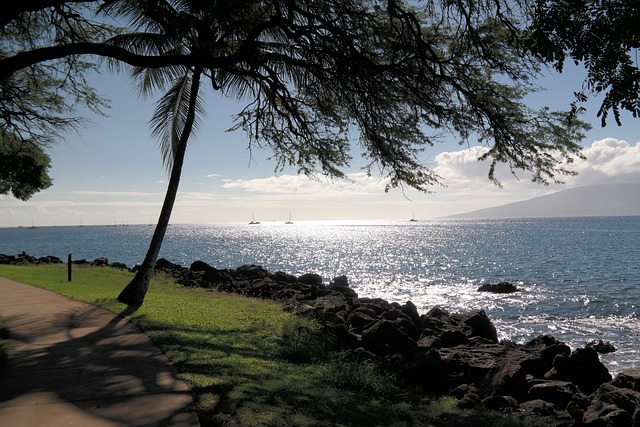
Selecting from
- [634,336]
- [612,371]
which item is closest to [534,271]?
[634,336]

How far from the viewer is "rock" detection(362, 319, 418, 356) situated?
10831 millimetres

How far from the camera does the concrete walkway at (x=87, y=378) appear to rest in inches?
209

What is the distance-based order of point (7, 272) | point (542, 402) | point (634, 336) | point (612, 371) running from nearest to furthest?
point (542, 402)
point (612, 371)
point (634, 336)
point (7, 272)

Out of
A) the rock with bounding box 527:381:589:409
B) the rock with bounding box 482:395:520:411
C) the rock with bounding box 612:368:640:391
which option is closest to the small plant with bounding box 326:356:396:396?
the rock with bounding box 482:395:520:411

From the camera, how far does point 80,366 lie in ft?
23.7

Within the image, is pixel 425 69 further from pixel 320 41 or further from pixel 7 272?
pixel 7 272

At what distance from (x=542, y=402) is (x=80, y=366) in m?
7.31

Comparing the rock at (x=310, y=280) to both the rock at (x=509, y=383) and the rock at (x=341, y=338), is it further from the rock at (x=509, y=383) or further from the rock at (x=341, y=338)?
the rock at (x=509, y=383)

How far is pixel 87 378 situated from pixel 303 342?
3850mm

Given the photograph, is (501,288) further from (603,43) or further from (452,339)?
(603,43)

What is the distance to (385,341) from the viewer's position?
11.2 m

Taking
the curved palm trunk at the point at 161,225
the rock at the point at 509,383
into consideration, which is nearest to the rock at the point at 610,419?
the rock at the point at 509,383

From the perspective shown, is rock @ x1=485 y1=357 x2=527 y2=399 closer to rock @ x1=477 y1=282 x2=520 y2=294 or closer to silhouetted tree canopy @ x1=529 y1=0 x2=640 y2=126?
silhouetted tree canopy @ x1=529 y1=0 x2=640 y2=126

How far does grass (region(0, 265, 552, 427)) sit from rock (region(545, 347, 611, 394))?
480 cm
